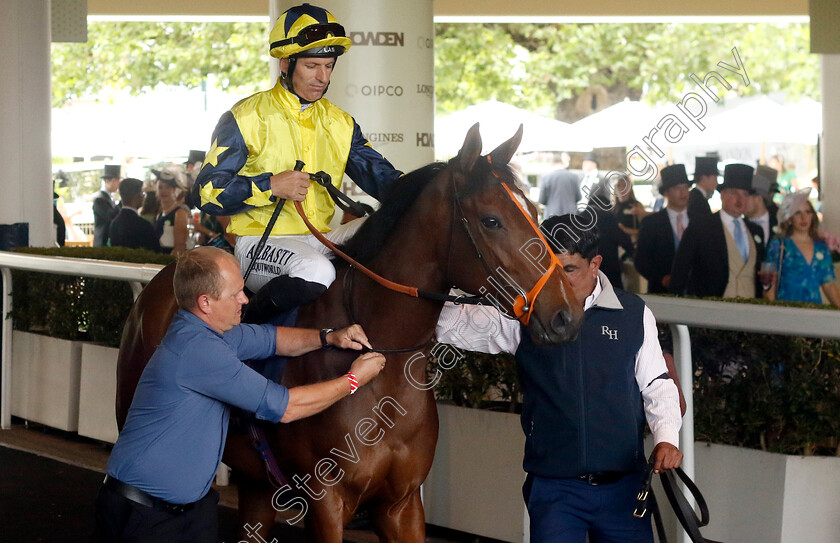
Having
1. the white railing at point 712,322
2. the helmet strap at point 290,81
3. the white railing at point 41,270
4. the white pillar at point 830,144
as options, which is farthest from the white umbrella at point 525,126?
the helmet strap at point 290,81

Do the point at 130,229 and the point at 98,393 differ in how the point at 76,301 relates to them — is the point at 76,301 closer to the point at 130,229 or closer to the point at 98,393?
the point at 98,393

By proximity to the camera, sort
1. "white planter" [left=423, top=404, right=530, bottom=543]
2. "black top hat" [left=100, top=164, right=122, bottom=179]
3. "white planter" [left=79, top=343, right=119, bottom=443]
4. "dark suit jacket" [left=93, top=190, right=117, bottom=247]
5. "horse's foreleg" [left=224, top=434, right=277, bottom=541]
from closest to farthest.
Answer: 1. "horse's foreleg" [left=224, top=434, right=277, bottom=541]
2. "white planter" [left=423, top=404, right=530, bottom=543]
3. "white planter" [left=79, top=343, right=119, bottom=443]
4. "dark suit jacket" [left=93, top=190, right=117, bottom=247]
5. "black top hat" [left=100, top=164, right=122, bottom=179]

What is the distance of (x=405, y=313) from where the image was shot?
9.59ft

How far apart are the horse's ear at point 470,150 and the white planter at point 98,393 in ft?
12.8

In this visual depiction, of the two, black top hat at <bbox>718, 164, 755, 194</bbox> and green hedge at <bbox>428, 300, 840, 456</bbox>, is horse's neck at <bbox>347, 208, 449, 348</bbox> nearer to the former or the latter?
green hedge at <bbox>428, 300, 840, 456</bbox>

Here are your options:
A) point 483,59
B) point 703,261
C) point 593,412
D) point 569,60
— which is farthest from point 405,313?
point 569,60

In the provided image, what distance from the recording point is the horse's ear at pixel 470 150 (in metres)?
2.74

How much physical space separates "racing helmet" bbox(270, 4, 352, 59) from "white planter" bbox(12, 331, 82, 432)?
393 cm

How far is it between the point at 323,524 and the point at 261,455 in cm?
40

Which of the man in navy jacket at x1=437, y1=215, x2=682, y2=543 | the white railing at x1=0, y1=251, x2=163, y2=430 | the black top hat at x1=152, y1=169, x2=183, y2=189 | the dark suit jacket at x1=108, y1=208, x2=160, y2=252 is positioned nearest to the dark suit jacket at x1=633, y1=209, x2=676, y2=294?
the white railing at x1=0, y1=251, x2=163, y2=430

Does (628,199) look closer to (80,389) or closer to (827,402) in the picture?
(80,389)

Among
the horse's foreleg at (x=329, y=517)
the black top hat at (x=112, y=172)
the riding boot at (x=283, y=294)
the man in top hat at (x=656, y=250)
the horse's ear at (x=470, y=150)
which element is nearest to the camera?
the horse's ear at (x=470, y=150)

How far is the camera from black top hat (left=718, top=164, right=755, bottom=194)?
7164 millimetres

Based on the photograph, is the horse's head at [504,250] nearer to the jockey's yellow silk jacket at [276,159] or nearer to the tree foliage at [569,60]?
the jockey's yellow silk jacket at [276,159]
